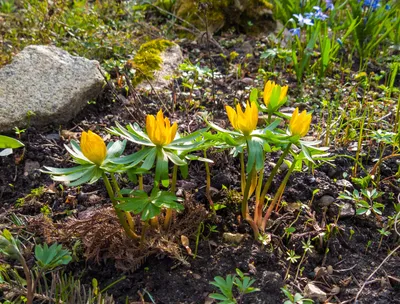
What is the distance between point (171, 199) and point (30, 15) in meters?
2.84

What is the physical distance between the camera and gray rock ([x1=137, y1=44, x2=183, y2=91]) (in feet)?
11.3

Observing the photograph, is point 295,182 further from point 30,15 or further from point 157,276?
point 30,15

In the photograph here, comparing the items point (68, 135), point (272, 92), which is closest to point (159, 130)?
point (272, 92)

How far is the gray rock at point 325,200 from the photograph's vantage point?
2.41 metres

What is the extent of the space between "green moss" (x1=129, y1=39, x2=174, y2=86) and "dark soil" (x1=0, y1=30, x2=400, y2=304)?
60cm

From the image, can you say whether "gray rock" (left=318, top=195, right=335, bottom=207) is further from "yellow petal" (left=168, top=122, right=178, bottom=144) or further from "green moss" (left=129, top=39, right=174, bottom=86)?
"green moss" (left=129, top=39, right=174, bottom=86)

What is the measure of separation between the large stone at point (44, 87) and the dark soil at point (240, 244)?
0.44 feet

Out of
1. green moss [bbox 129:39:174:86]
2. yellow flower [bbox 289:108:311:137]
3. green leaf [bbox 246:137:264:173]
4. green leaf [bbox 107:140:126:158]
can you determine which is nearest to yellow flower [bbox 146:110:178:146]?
green leaf [bbox 107:140:126:158]

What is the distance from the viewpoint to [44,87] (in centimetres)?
312

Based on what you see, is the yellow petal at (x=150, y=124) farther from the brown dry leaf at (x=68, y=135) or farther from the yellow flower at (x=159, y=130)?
the brown dry leaf at (x=68, y=135)

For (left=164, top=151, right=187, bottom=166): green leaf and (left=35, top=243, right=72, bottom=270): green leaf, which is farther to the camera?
(left=164, top=151, right=187, bottom=166): green leaf

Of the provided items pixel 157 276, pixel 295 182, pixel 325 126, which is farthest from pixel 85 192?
pixel 325 126

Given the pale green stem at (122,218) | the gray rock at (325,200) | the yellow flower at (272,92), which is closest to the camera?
the pale green stem at (122,218)

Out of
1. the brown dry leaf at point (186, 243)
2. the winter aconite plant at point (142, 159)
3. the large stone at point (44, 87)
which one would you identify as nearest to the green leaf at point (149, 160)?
the winter aconite plant at point (142, 159)
